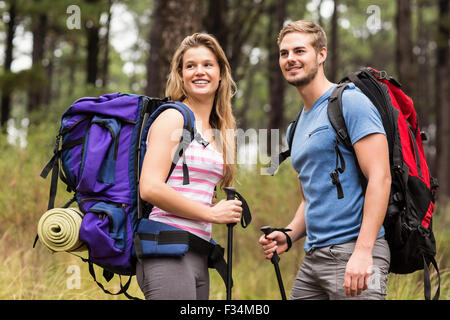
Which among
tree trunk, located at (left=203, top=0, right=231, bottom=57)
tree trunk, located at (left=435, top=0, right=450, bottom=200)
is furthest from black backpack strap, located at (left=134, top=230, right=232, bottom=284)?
tree trunk, located at (left=435, top=0, right=450, bottom=200)

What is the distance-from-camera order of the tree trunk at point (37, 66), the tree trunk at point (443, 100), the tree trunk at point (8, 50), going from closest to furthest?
1. the tree trunk at point (37, 66)
2. the tree trunk at point (8, 50)
3. the tree trunk at point (443, 100)

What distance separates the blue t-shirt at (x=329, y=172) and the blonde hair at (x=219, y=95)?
0.39 m

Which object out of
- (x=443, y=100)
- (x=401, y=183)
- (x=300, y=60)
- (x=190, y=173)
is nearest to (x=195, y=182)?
(x=190, y=173)

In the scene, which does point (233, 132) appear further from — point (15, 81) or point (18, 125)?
point (15, 81)

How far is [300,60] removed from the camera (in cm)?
277

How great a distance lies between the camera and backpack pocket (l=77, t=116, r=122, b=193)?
8.01ft

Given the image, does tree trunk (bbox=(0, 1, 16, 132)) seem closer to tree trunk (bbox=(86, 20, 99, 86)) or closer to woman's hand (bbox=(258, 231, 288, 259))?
tree trunk (bbox=(86, 20, 99, 86))

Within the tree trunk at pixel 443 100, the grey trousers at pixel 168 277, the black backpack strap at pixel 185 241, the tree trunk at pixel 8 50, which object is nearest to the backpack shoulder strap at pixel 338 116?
the black backpack strap at pixel 185 241

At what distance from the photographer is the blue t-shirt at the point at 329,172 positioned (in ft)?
8.28

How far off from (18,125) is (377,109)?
7.50 meters

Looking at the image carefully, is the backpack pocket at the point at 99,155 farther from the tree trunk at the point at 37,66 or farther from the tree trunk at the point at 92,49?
the tree trunk at the point at 92,49

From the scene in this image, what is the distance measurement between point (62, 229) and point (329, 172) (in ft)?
4.39

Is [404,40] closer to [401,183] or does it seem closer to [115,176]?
[401,183]
